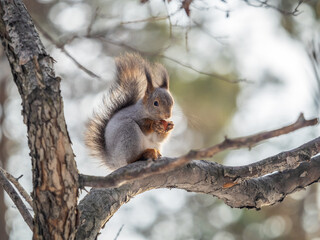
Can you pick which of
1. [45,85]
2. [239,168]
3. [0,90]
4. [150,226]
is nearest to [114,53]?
[0,90]

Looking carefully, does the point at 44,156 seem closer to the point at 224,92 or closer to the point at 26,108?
the point at 26,108

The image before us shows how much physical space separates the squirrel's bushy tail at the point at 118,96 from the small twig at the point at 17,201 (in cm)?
65

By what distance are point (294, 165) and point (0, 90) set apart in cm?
329

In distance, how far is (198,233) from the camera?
15.7 feet

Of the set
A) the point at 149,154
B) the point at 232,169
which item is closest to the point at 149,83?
the point at 149,154

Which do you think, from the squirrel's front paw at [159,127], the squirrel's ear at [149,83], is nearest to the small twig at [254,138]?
→ the squirrel's front paw at [159,127]

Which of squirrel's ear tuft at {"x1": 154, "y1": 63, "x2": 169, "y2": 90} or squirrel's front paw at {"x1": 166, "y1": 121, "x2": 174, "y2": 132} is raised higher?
squirrel's ear tuft at {"x1": 154, "y1": 63, "x2": 169, "y2": 90}

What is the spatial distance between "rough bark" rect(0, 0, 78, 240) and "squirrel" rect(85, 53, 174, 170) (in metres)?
0.68

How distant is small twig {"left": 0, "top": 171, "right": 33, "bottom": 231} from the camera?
161 centimetres

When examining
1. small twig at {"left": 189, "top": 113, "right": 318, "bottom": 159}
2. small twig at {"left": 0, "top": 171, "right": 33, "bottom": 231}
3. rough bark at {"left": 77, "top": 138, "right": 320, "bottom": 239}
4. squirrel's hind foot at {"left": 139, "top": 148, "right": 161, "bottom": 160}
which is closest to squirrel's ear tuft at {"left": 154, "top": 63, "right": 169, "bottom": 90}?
squirrel's hind foot at {"left": 139, "top": 148, "right": 161, "bottom": 160}

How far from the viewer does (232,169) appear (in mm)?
1940

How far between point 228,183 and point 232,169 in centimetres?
5

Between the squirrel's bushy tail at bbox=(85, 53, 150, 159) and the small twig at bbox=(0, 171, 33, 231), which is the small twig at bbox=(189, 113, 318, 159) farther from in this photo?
the squirrel's bushy tail at bbox=(85, 53, 150, 159)

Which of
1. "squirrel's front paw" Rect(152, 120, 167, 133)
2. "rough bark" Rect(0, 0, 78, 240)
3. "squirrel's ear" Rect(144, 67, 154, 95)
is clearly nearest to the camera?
"rough bark" Rect(0, 0, 78, 240)
